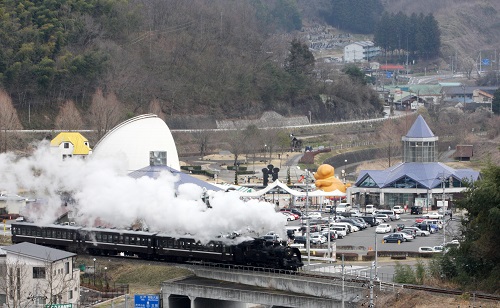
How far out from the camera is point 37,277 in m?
54.0

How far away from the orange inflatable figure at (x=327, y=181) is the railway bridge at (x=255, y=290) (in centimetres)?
2762

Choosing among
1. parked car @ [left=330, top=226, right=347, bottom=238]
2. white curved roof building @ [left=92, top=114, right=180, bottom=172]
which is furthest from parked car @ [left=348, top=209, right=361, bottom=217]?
white curved roof building @ [left=92, top=114, right=180, bottom=172]

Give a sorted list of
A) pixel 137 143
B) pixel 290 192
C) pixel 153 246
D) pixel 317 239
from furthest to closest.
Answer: pixel 137 143 < pixel 290 192 < pixel 317 239 < pixel 153 246

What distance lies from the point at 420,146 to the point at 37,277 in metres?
35.2

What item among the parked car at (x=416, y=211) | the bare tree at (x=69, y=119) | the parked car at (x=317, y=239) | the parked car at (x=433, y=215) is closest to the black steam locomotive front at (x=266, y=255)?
the parked car at (x=317, y=239)

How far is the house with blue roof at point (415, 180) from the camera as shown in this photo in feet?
266

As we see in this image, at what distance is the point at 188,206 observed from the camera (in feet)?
187

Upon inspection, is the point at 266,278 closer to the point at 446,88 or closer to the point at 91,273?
the point at 91,273

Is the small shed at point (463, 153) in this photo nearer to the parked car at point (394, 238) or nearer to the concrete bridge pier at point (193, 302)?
the parked car at point (394, 238)

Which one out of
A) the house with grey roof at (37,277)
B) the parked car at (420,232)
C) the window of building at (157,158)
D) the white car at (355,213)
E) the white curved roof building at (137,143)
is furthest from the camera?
the white curved roof building at (137,143)

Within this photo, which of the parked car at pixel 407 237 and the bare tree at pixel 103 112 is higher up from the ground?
the bare tree at pixel 103 112

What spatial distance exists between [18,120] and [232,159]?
53.5ft

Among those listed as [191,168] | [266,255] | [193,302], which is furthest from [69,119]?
[266,255]

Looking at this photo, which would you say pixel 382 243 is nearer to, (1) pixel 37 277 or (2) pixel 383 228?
(2) pixel 383 228
